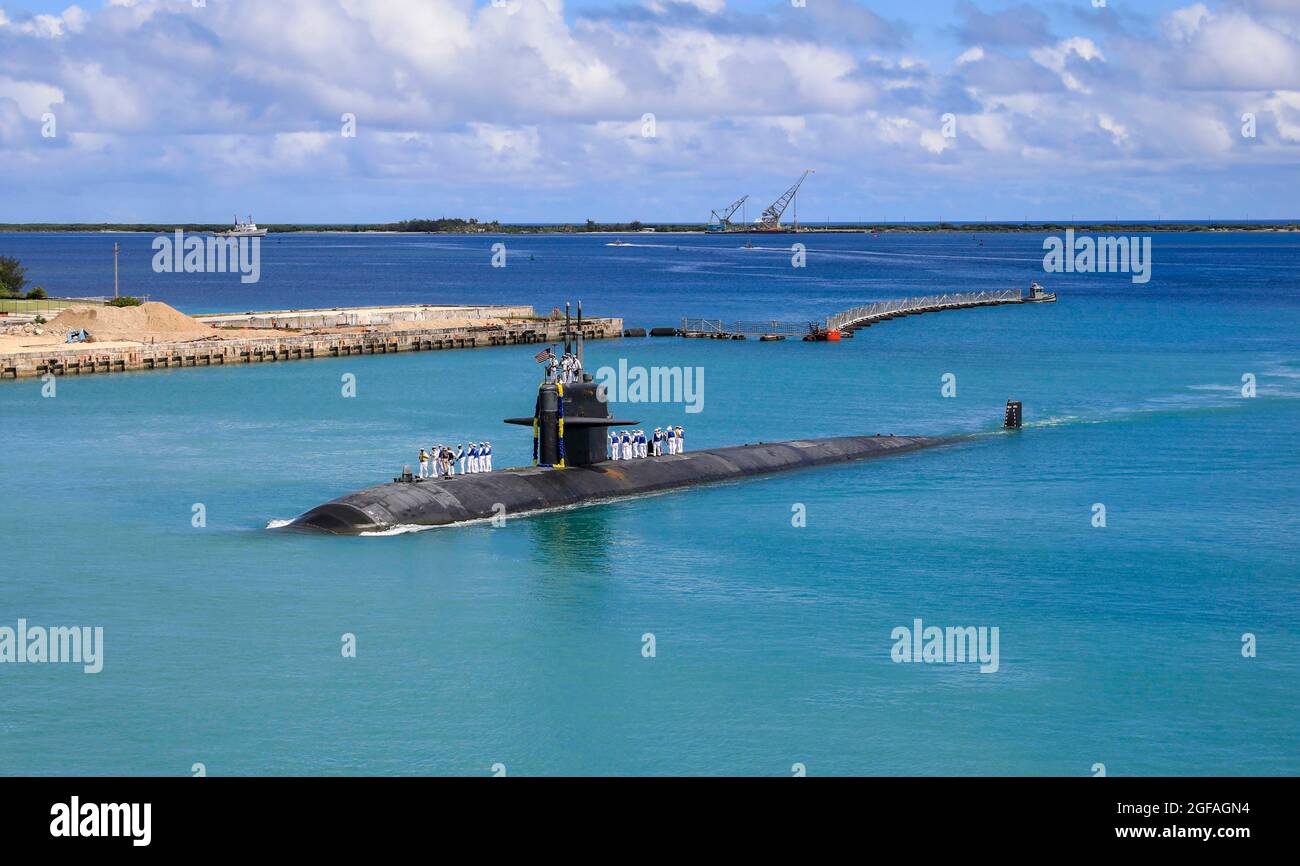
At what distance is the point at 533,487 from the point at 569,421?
2.76 m

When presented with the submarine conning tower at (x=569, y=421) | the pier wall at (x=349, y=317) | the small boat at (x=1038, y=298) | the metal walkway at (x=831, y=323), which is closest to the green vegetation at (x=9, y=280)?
the pier wall at (x=349, y=317)

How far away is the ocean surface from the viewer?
29.8 m

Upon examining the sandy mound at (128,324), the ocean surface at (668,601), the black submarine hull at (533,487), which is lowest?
the ocean surface at (668,601)

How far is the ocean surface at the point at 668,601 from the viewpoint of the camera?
2981 cm

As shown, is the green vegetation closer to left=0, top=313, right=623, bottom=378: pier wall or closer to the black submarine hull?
left=0, top=313, right=623, bottom=378: pier wall

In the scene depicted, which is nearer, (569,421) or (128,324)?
(569,421)

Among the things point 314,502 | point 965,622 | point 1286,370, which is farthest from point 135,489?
point 1286,370

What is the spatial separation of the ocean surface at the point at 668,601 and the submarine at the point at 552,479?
969 millimetres

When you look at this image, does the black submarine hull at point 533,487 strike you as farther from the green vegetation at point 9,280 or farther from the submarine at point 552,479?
the green vegetation at point 9,280

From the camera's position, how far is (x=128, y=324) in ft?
332

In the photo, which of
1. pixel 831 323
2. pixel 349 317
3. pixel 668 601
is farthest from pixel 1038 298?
pixel 668 601

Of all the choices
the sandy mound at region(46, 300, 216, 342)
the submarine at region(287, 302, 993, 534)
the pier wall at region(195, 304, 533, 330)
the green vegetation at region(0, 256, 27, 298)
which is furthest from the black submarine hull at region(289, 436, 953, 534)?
the green vegetation at region(0, 256, 27, 298)

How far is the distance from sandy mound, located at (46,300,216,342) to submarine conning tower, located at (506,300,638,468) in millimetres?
56548

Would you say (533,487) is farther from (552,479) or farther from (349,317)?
(349,317)
